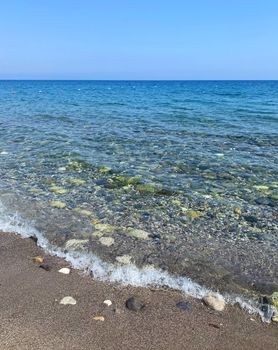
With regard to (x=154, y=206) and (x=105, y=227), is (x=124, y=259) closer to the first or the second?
(x=105, y=227)

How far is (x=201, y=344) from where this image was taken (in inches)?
157

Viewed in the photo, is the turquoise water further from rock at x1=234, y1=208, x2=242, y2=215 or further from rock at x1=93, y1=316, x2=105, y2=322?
rock at x1=93, y1=316, x2=105, y2=322

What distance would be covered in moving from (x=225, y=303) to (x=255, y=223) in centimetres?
278

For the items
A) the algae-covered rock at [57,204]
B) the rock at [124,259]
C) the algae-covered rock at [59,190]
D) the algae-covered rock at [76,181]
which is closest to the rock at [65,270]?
the rock at [124,259]

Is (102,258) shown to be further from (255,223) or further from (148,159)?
(148,159)

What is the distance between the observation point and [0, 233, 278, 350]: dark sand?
397 cm

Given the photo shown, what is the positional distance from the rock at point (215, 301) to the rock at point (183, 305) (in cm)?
25

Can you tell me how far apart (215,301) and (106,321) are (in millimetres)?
1466

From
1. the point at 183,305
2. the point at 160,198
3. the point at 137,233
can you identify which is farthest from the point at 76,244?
the point at 160,198

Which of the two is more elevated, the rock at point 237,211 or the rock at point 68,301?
the rock at point 68,301

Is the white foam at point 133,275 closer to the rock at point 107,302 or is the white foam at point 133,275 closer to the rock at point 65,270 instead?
the rock at point 65,270

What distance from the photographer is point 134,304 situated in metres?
4.63

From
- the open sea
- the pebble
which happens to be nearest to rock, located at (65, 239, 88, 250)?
the open sea

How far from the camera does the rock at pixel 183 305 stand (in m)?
4.61
